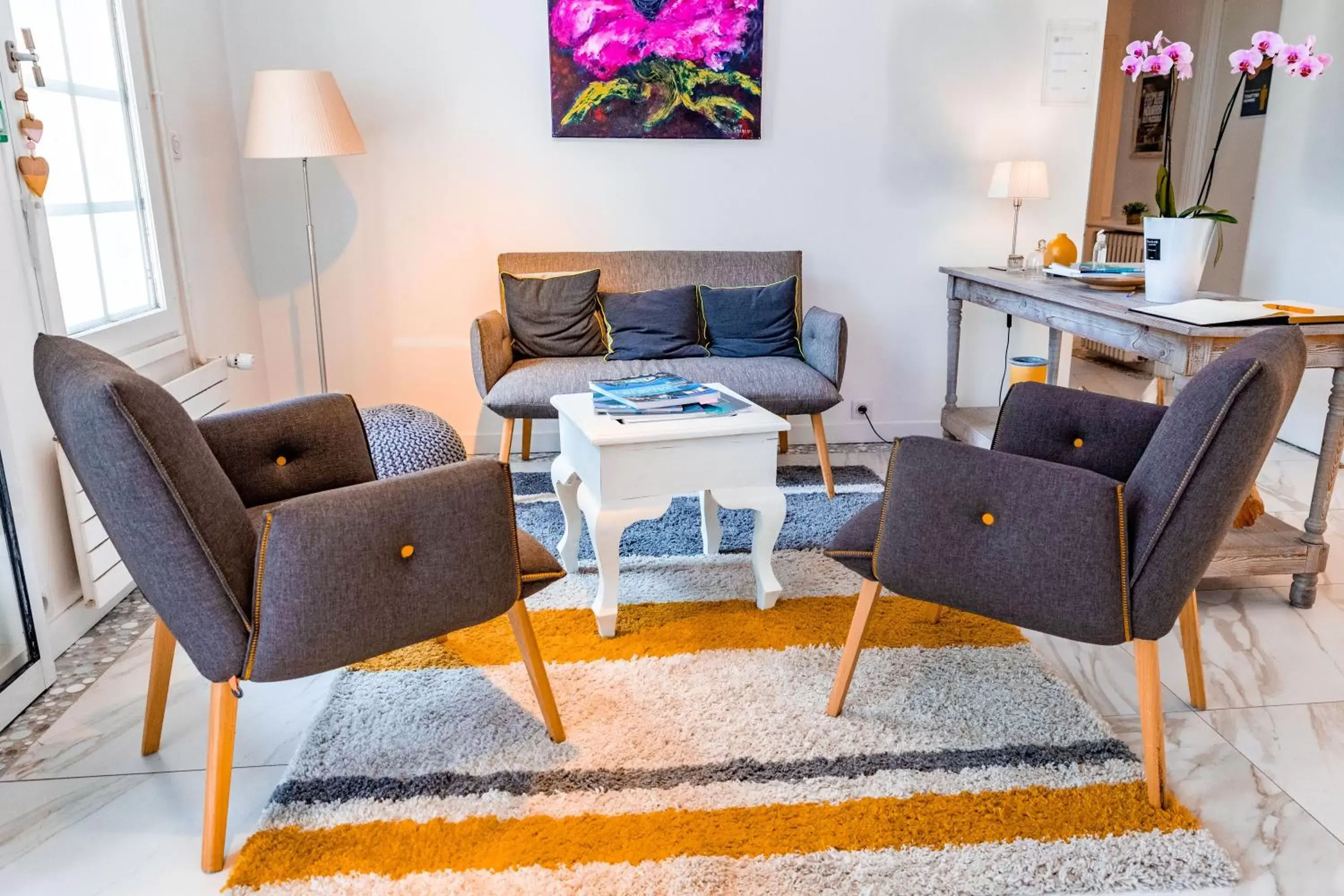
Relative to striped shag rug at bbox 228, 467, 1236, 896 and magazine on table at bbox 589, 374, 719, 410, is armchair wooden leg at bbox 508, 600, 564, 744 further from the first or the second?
magazine on table at bbox 589, 374, 719, 410

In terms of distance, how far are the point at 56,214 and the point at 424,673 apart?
1.44m

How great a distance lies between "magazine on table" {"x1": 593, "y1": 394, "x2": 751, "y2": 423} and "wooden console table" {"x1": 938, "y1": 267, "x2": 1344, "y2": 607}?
99cm

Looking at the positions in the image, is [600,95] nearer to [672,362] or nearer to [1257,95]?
[672,362]

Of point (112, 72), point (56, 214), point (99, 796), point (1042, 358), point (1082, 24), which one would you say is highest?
Result: point (1082, 24)

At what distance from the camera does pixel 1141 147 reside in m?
5.66

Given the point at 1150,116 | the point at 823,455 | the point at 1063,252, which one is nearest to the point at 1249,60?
the point at 1063,252

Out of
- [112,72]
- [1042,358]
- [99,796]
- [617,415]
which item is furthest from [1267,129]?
[99,796]

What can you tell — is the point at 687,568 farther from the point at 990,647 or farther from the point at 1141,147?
the point at 1141,147

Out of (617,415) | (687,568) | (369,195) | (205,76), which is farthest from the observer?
(369,195)

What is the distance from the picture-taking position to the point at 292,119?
3104 millimetres

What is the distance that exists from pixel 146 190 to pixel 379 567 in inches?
75.5

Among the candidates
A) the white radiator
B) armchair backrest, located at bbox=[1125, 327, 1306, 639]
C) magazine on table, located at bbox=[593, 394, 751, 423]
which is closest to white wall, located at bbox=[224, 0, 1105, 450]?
the white radiator

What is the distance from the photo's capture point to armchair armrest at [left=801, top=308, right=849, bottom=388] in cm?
322

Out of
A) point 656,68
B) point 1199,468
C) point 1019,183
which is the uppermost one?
point 656,68
